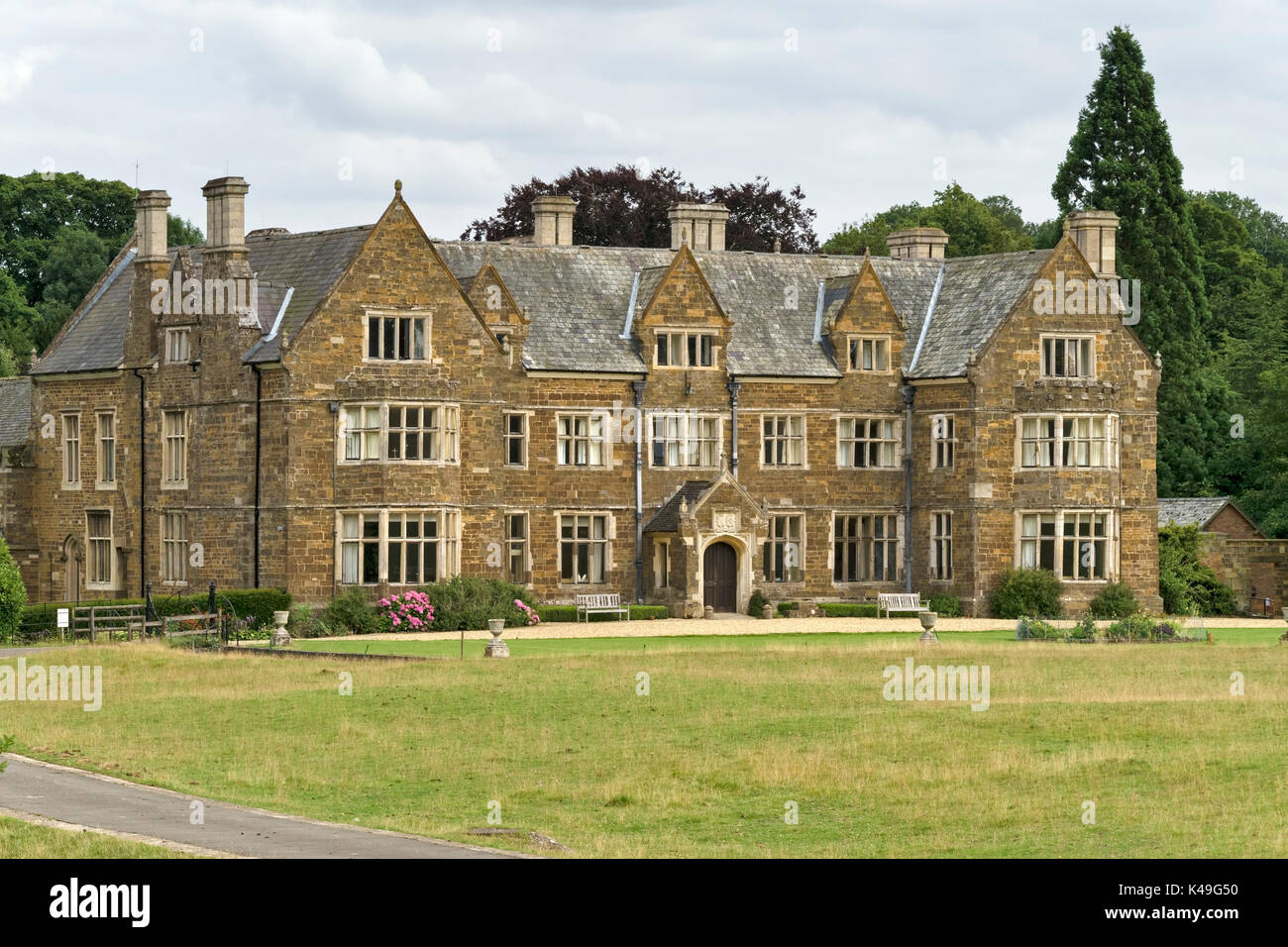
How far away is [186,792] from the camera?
2789 cm

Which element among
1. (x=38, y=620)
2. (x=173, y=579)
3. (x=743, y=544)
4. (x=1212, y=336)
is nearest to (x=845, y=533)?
(x=743, y=544)

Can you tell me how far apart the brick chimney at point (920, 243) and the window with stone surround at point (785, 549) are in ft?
42.4

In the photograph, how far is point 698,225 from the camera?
232 feet

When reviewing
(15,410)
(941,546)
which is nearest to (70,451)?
(15,410)

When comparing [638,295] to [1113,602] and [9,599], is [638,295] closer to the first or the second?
[1113,602]

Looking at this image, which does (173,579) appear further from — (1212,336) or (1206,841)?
(1212,336)

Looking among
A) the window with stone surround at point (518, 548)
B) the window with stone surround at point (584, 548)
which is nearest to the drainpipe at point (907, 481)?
the window with stone surround at point (584, 548)

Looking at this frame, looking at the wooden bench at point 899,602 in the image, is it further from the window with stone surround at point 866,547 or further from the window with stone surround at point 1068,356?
the window with stone surround at point 1068,356

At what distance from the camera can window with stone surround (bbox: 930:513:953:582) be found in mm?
65750

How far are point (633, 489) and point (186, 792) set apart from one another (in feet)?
120

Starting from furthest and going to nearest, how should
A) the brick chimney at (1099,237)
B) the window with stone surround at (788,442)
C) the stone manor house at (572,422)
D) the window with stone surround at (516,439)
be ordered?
the brick chimney at (1099,237) < the window with stone surround at (788,442) < the window with stone surround at (516,439) < the stone manor house at (572,422)

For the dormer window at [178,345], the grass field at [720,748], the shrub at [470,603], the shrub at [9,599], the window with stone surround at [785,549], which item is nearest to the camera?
the grass field at [720,748]

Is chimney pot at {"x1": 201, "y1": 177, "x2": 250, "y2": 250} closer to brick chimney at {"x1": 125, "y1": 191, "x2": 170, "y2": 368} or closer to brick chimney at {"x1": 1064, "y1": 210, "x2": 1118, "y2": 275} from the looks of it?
brick chimney at {"x1": 125, "y1": 191, "x2": 170, "y2": 368}

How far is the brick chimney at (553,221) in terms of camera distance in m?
68.7
